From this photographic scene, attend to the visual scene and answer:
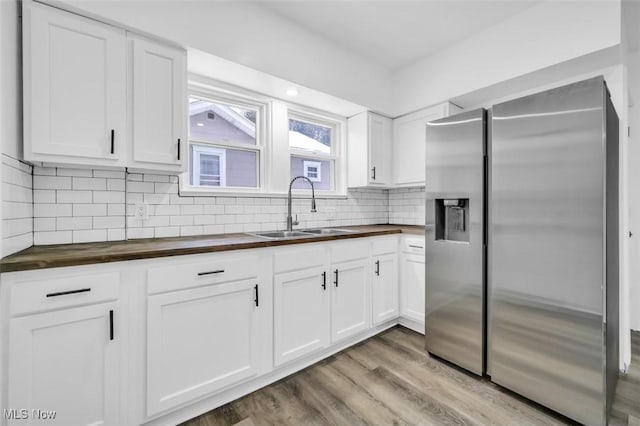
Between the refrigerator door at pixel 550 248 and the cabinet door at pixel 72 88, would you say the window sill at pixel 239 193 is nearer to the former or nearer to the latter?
the cabinet door at pixel 72 88

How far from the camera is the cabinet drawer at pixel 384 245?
2.56 m

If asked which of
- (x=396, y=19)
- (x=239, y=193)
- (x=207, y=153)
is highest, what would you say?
(x=396, y=19)

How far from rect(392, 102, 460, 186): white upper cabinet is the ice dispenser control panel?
838mm

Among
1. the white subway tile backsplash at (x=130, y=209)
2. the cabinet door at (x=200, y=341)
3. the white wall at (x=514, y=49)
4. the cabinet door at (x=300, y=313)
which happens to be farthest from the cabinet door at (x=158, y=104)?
the white wall at (x=514, y=49)

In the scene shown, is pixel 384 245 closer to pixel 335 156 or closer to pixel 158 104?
pixel 335 156

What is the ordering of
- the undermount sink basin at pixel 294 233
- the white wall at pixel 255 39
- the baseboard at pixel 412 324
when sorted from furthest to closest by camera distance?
the baseboard at pixel 412 324
the undermount sink basin at pixel 294 233
the white wall at pixel 255 39

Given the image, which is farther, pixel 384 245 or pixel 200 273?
pixel 384 245

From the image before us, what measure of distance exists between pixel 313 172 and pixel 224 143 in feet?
3.30

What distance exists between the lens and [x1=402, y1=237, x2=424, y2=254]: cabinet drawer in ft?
8.51

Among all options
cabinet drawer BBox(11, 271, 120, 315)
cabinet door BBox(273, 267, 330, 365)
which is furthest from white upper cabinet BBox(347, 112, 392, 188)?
cabinet drawer BBox(11, 271, 120, 315)

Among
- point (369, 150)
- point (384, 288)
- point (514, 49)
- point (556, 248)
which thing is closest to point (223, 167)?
point (369, 150)

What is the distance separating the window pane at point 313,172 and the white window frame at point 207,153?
2.29ft

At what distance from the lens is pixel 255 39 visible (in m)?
2.12

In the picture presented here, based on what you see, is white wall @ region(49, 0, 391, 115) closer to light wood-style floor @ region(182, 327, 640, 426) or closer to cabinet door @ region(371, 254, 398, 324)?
cabinet door @ region(371, 254, 398, 324)
